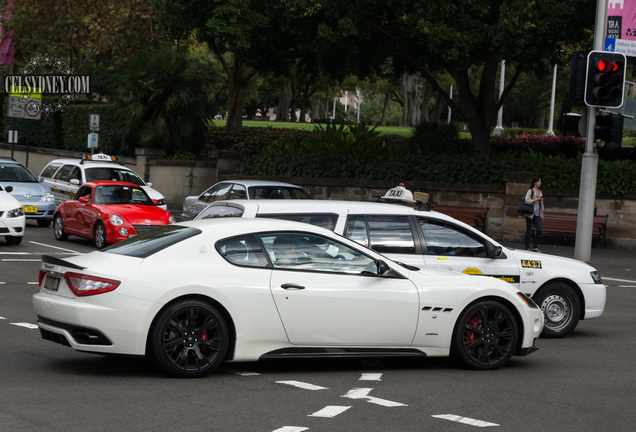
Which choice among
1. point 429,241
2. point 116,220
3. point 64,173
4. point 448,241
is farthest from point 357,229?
point 64,173

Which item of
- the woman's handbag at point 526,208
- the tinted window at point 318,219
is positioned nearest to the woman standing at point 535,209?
the woman's handbag at point 526,208

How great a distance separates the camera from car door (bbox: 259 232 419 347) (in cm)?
838

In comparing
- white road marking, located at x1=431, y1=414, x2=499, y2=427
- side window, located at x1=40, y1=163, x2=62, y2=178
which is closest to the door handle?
white road marking, located at x1=431, y1=414, x2=499, y2=427

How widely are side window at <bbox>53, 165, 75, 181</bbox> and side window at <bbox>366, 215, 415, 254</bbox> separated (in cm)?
1734

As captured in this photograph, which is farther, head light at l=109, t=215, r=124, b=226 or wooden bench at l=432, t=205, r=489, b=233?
wooden bench at l=432, t=205, r=489, b=233

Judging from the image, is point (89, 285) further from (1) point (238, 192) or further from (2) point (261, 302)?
(1) point (238, 192)

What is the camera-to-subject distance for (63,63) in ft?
147

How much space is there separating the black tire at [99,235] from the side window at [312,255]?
40.0 feet

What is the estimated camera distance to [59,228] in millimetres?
22125

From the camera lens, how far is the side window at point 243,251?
8.38m

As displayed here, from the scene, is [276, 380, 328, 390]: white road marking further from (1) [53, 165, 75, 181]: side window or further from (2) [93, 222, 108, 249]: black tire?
(1) [53, 165, 75, 181]: side window

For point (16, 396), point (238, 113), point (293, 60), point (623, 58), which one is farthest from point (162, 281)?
point (238, 113)

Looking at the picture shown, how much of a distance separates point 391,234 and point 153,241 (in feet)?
10.9

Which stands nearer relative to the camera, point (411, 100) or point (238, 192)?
point (238, 192)
